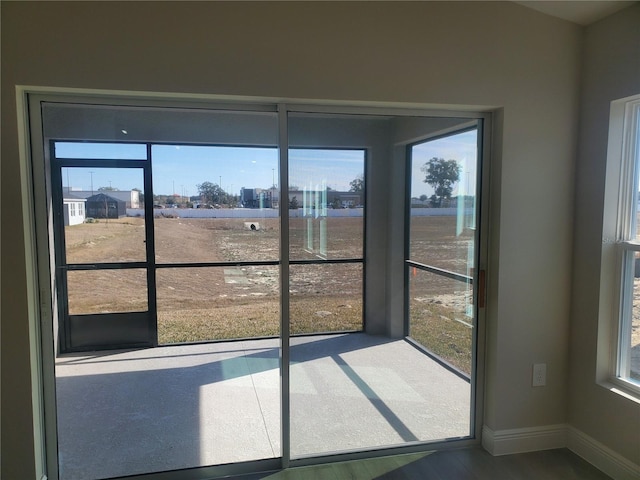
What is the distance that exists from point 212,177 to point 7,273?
4.10ft

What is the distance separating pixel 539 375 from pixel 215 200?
2.43m

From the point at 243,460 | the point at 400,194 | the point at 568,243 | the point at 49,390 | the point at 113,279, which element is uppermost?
the point at 400,194

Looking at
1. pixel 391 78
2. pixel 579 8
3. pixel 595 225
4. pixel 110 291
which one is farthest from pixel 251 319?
pixel 579 8

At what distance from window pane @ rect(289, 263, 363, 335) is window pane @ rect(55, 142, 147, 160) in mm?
1245

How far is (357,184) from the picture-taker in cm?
273

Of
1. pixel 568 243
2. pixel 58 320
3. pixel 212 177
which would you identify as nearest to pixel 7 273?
pixel 58 320

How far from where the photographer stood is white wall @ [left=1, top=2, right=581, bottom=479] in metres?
2.04

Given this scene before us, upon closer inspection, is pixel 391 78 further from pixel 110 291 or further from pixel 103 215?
pixel 110 291

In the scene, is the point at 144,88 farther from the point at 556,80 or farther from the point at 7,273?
the point at 556,80

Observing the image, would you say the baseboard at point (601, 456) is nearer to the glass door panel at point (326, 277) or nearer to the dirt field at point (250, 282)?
the dirt field at point (250, 282)

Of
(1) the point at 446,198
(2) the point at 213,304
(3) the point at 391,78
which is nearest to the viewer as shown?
(3) the point at 391,78

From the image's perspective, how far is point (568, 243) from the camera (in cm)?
268

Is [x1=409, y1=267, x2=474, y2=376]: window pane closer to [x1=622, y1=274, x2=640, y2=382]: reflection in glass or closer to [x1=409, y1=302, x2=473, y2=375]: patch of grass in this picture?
[x1=409, y1=302, x2=473, y2=375]: patch of grass

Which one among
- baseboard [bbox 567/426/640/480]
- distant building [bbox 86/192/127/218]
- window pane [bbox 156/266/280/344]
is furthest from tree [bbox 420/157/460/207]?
distant building [bbox 86/192/127/218]
